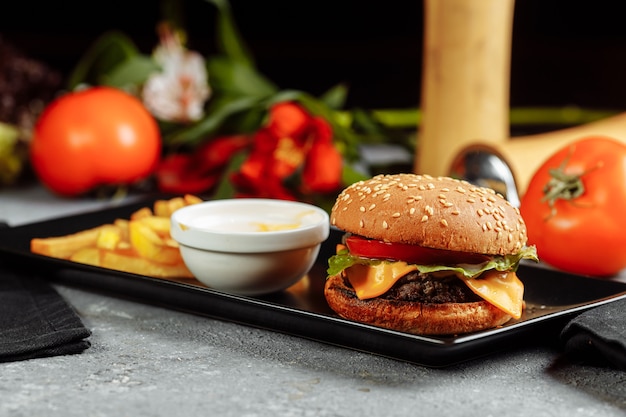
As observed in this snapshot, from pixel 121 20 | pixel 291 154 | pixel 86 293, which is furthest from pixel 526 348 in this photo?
pixel 121 20

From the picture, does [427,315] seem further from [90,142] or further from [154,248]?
[90,142]

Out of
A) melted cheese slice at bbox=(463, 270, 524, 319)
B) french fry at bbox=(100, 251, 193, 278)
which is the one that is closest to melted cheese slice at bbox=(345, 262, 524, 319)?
melted cheese slice at bbox=(463, 270, 524, 319)

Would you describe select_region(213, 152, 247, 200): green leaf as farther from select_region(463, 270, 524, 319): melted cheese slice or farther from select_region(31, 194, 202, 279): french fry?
select_region(463, 270, 524, 319): melted cheese slice

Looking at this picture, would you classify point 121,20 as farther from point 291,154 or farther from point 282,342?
point 282,342

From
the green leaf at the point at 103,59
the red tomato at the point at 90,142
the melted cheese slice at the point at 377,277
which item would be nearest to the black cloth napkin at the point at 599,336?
the melted cheese slice at the point at 377,277

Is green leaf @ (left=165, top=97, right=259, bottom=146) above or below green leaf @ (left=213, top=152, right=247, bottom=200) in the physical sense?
above
